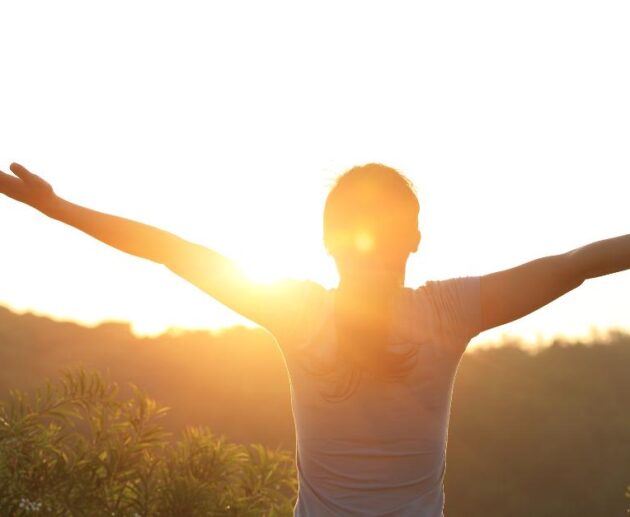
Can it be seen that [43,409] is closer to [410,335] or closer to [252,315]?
[252,315]

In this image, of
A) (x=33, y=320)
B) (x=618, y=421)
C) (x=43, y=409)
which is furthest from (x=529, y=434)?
(x=43, y=409)

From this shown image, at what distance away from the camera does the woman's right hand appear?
1443mm

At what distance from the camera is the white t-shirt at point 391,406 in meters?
1.41

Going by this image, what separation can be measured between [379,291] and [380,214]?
0.50 ft

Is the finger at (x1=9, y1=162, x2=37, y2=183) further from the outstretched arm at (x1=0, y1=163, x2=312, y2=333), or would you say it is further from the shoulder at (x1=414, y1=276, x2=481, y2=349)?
the shoulder at (x1=414, y1=276, x2=481, y2=349)

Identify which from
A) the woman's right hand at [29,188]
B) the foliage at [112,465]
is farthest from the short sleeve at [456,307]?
the foliage at [112,465]

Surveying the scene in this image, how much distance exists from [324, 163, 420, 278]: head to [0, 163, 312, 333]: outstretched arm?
109mm

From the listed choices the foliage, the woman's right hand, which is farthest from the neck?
the foliage

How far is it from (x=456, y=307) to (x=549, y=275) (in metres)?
0.15

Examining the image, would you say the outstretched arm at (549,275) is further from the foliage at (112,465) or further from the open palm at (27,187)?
the foliage at (112,465)

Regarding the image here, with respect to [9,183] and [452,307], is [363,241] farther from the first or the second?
[9,183]

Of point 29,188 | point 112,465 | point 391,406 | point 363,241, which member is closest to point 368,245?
point 363,241

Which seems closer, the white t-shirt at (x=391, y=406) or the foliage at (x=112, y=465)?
the white t-shirt at (x=391, y=406)

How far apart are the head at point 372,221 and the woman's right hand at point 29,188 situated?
0.46m
